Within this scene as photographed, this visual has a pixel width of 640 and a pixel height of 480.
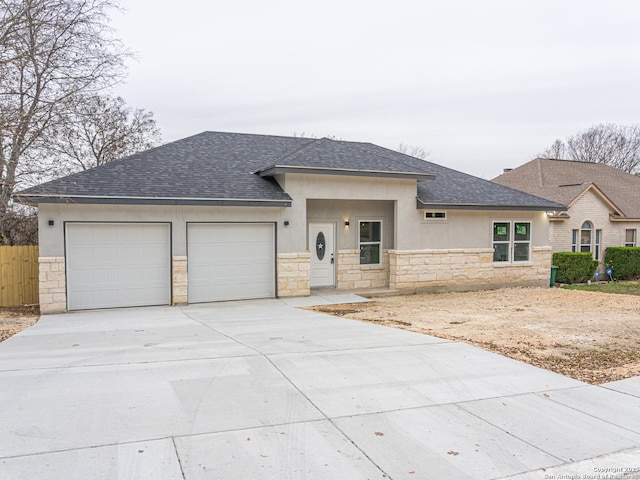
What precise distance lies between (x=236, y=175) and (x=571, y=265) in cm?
1461

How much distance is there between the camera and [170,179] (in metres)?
13.7

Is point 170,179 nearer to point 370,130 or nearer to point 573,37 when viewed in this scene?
point 573,37

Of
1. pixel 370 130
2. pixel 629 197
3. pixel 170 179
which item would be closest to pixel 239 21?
pixel 170 179

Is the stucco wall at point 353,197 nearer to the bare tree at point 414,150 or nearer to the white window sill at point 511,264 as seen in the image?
the white window sill at point 511,264

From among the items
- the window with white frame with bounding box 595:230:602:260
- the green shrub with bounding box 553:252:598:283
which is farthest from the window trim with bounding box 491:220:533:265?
the window with white frame with bounding box 595:230:602:260

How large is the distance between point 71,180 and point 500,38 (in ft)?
42.9

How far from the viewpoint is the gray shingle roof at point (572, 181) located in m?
24.3

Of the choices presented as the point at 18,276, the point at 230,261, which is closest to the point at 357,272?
the point at 230,261

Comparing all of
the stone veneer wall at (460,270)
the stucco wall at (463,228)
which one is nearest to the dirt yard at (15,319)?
the stone veneer wall at (460,270)

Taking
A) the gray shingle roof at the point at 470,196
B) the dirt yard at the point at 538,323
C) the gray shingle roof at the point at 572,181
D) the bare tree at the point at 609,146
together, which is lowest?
the dirt yard at the point at 538,323

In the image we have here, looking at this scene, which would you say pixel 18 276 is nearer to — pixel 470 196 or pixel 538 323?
pixel 538 323

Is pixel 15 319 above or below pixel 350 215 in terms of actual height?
below

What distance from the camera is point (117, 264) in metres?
12.7

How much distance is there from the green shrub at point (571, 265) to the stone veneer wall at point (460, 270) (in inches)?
133
